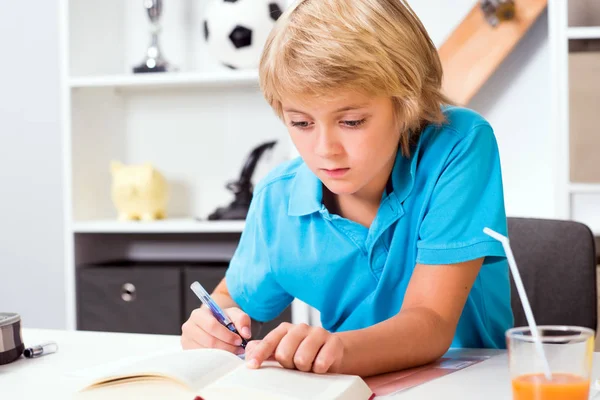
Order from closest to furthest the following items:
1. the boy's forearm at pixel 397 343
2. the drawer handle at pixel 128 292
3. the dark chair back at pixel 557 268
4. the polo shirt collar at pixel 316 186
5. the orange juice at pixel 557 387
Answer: the orange juice at pixel 557 387, the boy's forearm at pixel 397 343, the polo shirt collar at pixel 316 186, the dark chair back at pixel 557 268, the drawer handle at pixel 128 292

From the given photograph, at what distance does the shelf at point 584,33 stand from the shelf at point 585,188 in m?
0.37

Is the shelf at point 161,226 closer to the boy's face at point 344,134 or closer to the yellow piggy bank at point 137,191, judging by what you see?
the yellow piggy bank at point 137,191

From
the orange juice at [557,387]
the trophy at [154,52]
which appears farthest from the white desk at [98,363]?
the trophy at [154,52]

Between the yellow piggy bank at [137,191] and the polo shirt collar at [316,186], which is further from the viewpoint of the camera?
the yellow piggy bank at [137,191]

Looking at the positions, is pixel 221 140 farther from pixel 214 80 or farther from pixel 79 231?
pixel 79 231

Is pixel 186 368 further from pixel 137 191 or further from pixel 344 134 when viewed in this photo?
pixel 137 191

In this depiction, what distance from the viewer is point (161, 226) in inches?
91.7

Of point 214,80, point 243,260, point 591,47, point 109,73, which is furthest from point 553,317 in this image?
point 109,73

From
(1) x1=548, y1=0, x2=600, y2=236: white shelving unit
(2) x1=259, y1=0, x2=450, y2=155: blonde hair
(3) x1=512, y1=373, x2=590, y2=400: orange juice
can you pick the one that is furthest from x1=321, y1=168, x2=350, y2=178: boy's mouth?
(1) x1=548, y1=0, x2=600, y2=236: white shelving unit

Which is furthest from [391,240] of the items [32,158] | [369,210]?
[32,158]

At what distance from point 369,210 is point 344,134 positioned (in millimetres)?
206

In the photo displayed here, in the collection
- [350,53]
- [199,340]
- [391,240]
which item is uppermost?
[350,53]

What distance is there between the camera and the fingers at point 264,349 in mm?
878

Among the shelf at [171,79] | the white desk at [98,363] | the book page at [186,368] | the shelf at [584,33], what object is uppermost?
the shelf at [584,33]
